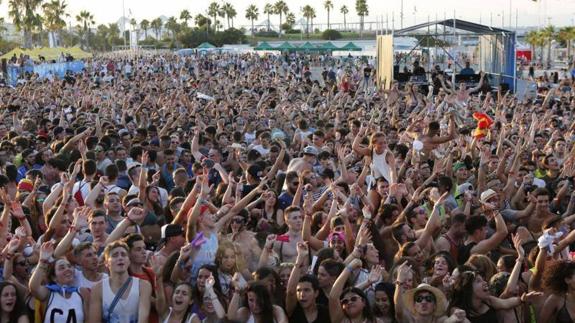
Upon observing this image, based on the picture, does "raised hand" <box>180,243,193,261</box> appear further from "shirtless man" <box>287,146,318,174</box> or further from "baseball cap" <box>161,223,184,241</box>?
"shirtless man" <box>287,146,318,174</box>

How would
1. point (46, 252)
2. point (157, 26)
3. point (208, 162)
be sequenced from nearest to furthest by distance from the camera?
point (46, 252) < point (208, 162) < point (157, 26)

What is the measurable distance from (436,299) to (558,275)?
34.4 inches

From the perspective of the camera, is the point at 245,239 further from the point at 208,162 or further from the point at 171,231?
the point at 208,162

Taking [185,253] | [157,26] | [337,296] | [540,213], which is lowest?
[540,213]

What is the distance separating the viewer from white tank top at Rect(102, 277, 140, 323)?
18.0ft

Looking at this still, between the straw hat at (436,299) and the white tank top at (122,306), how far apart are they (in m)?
1.68

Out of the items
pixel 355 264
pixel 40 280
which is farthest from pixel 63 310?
pixel 355 264

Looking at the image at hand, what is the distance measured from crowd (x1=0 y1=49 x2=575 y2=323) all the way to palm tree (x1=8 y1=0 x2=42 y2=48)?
243 ft

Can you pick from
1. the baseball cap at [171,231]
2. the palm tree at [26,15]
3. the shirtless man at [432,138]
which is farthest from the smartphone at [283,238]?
the palm tree at [26,15]

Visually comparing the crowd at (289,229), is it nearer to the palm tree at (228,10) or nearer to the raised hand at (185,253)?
the raised hand at (185,253)

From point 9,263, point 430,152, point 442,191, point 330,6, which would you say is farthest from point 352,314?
point 330,6

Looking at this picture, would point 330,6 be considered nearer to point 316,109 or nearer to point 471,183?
point 316,109

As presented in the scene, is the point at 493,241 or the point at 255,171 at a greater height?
the point at 255,171

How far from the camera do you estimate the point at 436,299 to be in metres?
5.46
